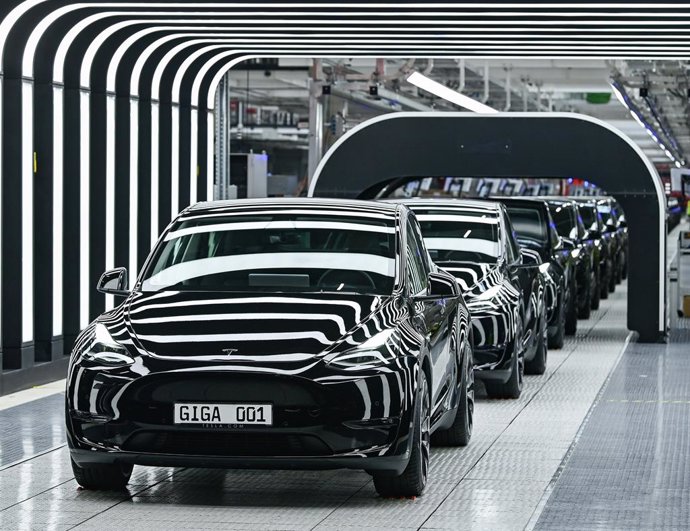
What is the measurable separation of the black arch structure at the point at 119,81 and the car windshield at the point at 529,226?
241 centimetres

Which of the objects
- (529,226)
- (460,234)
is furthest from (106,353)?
(529,226)

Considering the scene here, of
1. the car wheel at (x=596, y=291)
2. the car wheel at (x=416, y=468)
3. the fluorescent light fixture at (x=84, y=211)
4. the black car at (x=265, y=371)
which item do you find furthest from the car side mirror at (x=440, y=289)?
the car wheel at (x=596, y=291)

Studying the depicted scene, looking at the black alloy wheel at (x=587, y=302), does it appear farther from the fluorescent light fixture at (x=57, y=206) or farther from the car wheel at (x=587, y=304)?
the fluorescent light fixture at (x=57, y=206)

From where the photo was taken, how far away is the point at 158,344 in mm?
6906

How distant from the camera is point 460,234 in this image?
12.9m

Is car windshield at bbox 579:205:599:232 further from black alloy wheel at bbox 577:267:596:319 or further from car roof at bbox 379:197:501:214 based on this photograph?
car roof at bbox 379:197:501:214

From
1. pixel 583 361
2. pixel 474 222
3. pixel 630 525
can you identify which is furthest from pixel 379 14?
pixel 630 525

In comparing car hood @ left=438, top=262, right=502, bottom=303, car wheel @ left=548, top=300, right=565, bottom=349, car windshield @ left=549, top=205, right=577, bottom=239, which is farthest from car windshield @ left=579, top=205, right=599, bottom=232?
car hood @ left=438, top=262, right=502, bottom=303

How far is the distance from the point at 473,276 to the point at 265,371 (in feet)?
17.6

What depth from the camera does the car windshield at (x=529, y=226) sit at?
1625 cm

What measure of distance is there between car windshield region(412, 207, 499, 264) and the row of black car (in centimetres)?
358

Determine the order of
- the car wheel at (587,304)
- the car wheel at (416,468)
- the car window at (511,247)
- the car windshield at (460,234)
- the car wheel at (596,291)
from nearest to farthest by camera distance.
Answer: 1. the car wheel at (416,468)
2. the car windshield at (460,234)
3. the car window at (511,247)
4. the car wheel at (587,304)
5. the car wheel at (596,291)

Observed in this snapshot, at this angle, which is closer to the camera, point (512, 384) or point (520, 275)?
point (512, 384)

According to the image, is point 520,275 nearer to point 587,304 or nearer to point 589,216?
point 587,304
